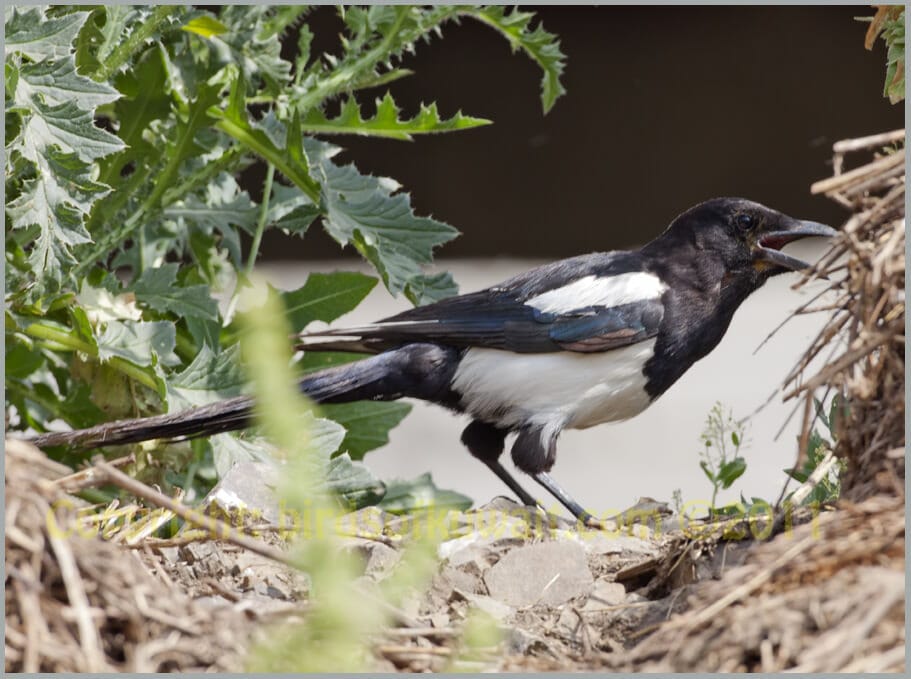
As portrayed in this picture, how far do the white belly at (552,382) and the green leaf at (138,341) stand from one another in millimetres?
732

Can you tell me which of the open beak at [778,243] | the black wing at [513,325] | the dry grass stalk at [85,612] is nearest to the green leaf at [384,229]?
the black wing at [513,325]

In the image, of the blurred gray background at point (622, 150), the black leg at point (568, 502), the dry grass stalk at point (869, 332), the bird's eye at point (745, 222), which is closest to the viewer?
the dry grass stalk at point (869, 332)

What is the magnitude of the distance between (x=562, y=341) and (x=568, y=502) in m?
0.40

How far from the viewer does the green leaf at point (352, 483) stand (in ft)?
9.50

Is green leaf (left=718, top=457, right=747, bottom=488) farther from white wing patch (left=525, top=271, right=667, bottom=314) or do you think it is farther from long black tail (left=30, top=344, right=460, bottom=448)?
long black tail (left=30, top=344, right=460, bottom=448)

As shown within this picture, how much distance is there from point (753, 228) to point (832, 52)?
3283 mm

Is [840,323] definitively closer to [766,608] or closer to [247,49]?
[766,608]

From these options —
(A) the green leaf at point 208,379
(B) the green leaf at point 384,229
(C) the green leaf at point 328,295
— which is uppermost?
(B) the green leaf at point 384,229

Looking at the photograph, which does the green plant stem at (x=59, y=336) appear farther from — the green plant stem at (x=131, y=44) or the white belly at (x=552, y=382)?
the white belly at (x=552, y=382)

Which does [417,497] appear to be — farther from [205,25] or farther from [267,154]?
[205,25]

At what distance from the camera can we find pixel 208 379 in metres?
2.97

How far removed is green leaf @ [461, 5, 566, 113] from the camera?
11.2ft

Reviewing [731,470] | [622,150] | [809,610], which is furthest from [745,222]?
[622,150]

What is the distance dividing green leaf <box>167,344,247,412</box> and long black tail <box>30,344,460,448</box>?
0.10 m
